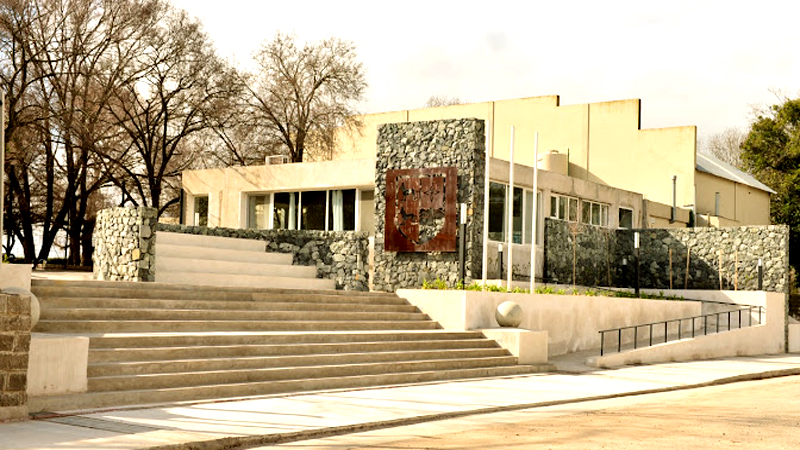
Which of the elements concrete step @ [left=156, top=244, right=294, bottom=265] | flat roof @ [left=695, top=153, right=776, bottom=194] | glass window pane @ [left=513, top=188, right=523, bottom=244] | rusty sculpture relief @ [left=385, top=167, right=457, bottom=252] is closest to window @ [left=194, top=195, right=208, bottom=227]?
concrete step @ [left=156, top=244, right=294, bottom=265]

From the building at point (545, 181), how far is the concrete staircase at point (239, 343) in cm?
663

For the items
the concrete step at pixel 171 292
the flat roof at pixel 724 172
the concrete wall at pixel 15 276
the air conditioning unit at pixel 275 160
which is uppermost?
the flat roof at pixel 724 172

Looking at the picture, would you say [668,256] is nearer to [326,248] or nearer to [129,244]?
[326,248]

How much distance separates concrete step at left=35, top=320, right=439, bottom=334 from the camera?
1359 cm

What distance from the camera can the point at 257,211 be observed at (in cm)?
3053

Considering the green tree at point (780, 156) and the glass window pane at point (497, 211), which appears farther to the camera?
the green tree at point (780, 156)

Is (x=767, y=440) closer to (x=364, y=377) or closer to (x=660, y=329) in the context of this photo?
(x=364, y=377)

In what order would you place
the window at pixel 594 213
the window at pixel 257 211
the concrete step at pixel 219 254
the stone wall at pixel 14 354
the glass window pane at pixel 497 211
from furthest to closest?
the window at pixel 594 213, the window at pixel 257 211, the glass window pane at pixel 497 211, the concrete step at pixel 219 254, the stone wall at pixel 14 354

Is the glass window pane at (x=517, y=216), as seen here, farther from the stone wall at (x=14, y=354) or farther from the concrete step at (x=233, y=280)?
the stone wall at (x=14, y=354)

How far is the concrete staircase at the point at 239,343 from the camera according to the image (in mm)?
12477

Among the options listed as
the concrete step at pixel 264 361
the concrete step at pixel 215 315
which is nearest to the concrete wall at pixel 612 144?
the concrete step at pixel 215 315

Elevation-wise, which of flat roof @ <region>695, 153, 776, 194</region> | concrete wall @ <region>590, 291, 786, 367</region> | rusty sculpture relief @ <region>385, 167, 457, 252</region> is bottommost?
concrete wall @ <region>590, 291, 786, 367</region>

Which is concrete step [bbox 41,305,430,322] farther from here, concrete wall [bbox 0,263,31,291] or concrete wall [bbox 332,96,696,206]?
concrete wall [bbox 332,96,696,206]

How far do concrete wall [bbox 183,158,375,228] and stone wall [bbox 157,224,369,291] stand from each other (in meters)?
1.99
